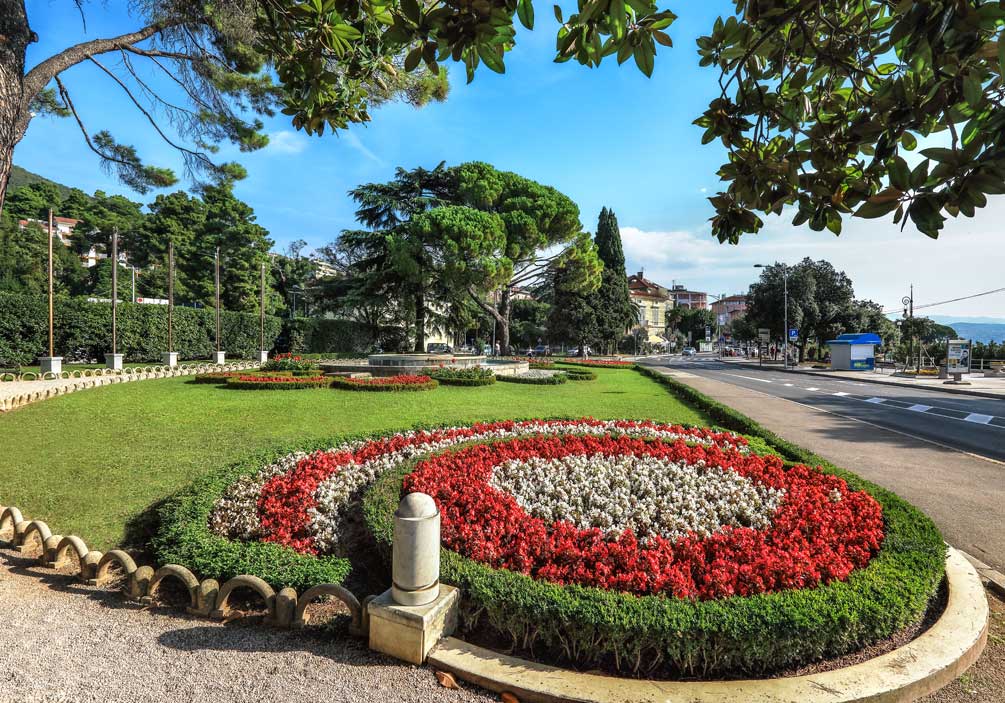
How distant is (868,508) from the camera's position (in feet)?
13.0

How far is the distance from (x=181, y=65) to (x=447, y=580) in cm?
866

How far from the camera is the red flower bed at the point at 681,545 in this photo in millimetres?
2818

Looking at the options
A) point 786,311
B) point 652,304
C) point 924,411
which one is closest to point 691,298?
point 652,304

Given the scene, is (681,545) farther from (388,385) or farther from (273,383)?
(273,383)

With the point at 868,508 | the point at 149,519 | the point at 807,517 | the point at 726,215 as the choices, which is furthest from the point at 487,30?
the point at 149,519

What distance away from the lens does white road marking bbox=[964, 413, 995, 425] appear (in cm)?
1135

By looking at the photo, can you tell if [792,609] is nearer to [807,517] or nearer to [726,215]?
[807,517]

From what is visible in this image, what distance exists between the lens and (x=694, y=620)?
2.42m

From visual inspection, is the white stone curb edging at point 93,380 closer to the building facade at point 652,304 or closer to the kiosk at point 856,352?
the kiosk at point 856,352

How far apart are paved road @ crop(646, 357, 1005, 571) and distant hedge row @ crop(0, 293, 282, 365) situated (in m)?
24.6

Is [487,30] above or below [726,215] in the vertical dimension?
above

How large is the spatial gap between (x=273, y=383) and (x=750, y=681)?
14.1 metres

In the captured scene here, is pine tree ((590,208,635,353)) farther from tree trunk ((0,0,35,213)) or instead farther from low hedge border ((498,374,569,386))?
tree trunk ((0,0,35,213))

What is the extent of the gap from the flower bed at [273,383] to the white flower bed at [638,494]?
35.2 feet
